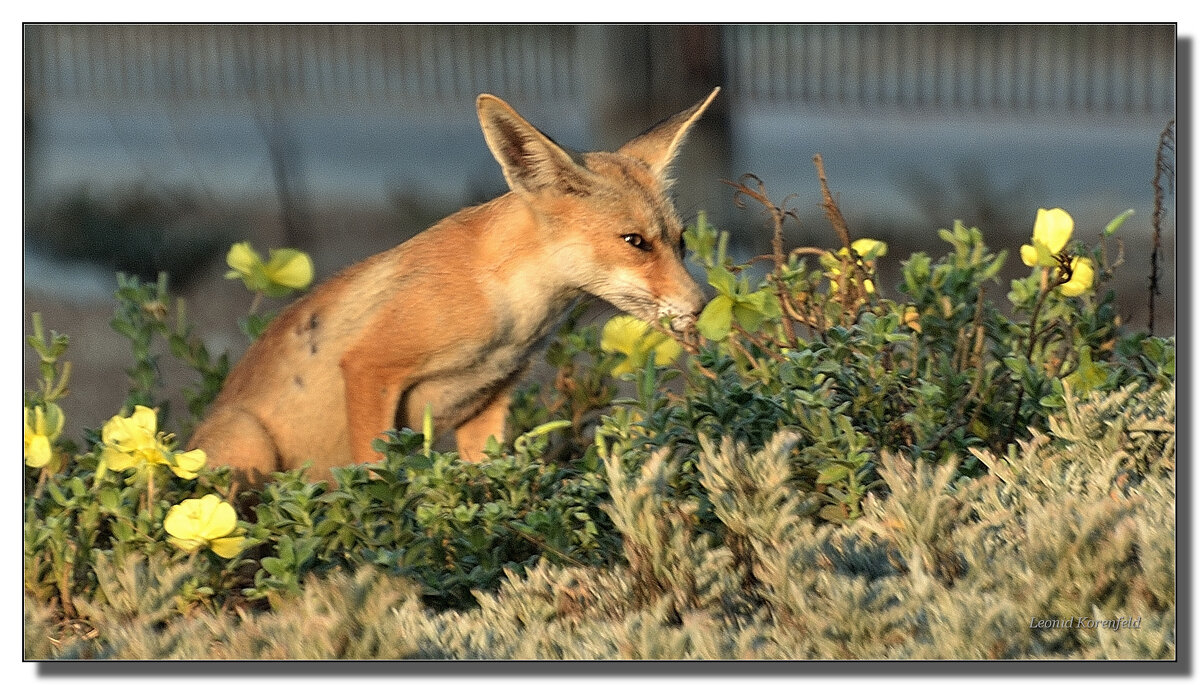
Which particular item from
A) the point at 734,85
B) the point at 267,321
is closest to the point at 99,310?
the point at 267,321

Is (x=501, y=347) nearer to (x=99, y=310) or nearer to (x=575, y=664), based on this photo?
(x=575, y=664)

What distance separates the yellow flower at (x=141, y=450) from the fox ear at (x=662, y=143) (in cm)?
179

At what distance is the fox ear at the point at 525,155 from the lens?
3793 millimetres

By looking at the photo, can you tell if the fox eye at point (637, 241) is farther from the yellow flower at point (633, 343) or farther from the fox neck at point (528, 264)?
the yellow flower at point (633, 343)

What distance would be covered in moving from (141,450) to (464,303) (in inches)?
44.0

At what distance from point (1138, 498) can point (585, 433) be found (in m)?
2.14

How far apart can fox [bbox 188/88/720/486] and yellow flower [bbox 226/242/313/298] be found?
6.4 inches

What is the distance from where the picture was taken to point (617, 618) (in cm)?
322

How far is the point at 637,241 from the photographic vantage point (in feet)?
13.7

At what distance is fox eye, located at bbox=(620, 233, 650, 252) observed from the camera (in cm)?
416

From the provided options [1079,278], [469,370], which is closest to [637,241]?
[469,370]

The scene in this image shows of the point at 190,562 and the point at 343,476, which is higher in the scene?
the point at 343,476

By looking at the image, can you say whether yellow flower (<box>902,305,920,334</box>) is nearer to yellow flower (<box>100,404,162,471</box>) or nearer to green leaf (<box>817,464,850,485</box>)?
green leaf (<box>817,464,850,485</box>)

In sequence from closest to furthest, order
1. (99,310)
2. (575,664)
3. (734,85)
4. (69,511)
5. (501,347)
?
(575,664) < (69,511) < (501,347) < (734,85) < (99,310)
